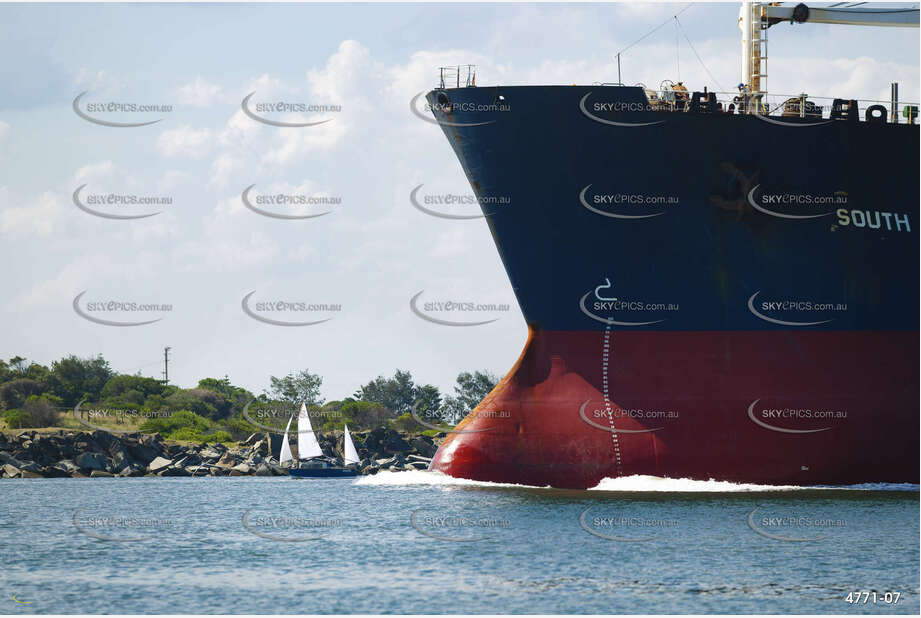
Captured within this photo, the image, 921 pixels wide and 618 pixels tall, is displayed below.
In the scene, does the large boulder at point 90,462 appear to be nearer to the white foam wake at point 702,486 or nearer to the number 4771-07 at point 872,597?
the white foam wake at point 702,486

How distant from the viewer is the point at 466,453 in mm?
32906

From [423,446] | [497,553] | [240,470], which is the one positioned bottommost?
[497,553]

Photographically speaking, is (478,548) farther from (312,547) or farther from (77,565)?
(77,565)

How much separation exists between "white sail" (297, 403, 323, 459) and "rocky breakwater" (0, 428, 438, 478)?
5.51ft

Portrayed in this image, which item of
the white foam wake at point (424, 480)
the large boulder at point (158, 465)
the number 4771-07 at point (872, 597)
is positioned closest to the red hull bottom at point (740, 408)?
the white foam wake at point (424, 480)

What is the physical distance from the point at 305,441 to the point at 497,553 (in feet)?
137

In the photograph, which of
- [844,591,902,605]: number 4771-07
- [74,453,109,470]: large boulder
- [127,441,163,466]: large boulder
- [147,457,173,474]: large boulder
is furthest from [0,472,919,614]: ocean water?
[127,441,163,466]: large boulder

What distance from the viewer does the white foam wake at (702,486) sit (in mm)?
30062

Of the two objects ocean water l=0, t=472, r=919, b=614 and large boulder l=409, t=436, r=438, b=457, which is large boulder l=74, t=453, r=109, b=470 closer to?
large boulder l=409, t=436, r=438, b=457

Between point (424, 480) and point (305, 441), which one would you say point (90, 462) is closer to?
point (305, 441)

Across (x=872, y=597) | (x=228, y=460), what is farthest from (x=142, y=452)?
(x=872, y=597)

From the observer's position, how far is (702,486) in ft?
98.7

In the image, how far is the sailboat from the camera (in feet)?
199

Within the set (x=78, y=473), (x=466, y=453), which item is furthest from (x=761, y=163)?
(x=78, y=473)
